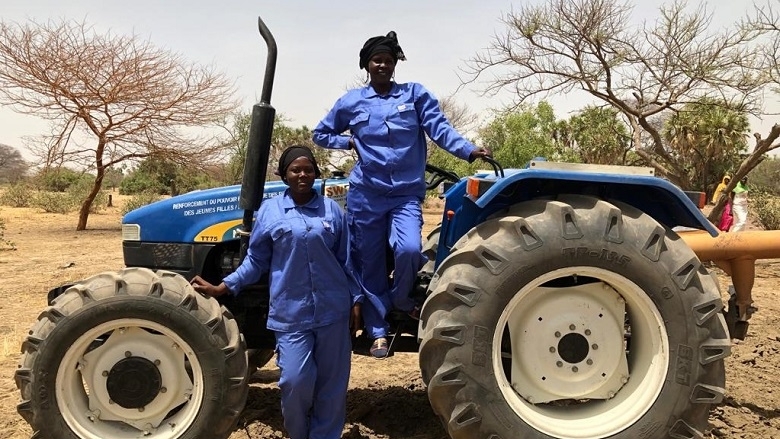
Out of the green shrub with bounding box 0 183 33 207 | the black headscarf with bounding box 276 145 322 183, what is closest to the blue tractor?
the black headscarf with bounding box 276 145 322 183

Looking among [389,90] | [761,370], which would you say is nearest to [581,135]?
[761,370]

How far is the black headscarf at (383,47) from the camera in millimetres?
3152

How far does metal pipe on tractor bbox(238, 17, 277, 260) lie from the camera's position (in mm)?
3014

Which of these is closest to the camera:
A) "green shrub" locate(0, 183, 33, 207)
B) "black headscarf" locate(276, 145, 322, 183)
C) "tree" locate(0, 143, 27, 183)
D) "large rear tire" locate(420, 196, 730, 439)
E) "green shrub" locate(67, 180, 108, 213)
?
"large rear tire" locate(420, 196, 730, 439)

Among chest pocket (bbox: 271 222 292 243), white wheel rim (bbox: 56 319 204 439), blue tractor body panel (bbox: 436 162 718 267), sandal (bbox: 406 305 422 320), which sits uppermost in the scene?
blue tractor body panel (bbox: 436 162 718 267)

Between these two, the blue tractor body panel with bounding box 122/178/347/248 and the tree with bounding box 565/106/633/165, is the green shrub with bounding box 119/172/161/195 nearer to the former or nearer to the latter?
the tree with bounding box 565/106/633/165

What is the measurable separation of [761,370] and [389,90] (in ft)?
11.7

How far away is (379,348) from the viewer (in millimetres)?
3004

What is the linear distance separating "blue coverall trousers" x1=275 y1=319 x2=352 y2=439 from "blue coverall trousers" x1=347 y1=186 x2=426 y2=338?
236 mm

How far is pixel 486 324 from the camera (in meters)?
2.63

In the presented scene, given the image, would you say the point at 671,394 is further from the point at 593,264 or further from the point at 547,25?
the point at 547,25

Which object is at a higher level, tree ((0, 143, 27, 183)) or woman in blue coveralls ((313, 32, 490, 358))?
tree ((0, 143, 27, 183))

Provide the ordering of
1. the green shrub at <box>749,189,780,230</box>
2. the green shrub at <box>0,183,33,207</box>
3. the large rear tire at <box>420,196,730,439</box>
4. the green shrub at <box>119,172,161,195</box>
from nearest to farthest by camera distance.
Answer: the large rear tire at <box>420,196,730,439</box> → the green shrub at <box>749,189,780,230</box> → the green shrub at <box>0,183,33,207</box> → the green shrub at <box>119,172,161,195</box>

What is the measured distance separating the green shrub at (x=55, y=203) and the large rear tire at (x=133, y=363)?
20.6 meters
